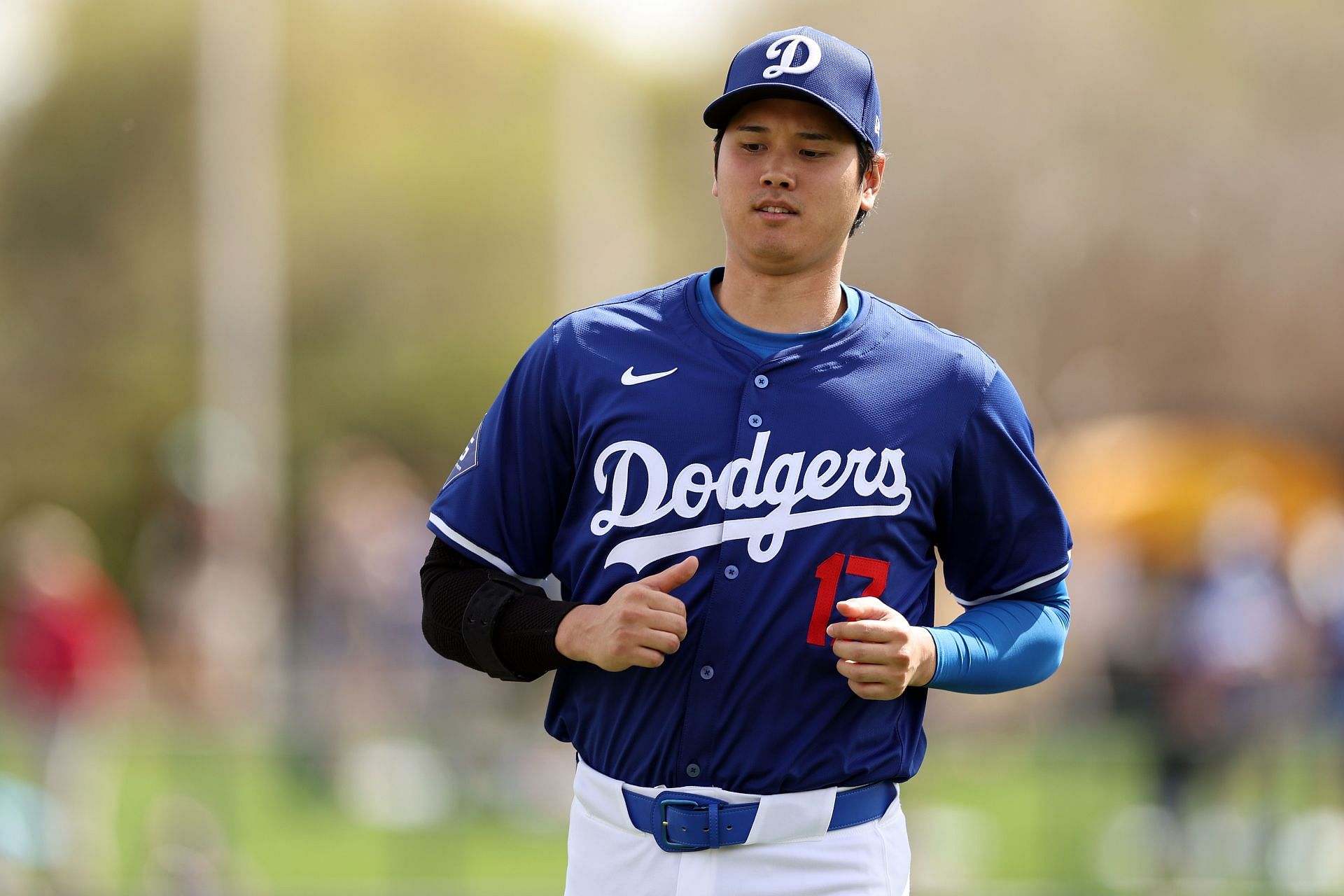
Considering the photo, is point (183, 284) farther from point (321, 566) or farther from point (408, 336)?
point (321, 566)

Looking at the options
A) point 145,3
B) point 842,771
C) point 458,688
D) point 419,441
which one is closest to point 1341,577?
point 458,688

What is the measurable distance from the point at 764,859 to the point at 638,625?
497 mm

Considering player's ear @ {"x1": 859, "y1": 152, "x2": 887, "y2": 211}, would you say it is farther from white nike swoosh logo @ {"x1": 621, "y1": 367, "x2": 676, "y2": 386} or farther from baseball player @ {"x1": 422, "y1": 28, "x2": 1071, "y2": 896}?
white nike swoosh logo @ {"x1": 621, "y1": 367, "x2": 676, "y2": 386}

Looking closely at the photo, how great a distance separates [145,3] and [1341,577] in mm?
28096

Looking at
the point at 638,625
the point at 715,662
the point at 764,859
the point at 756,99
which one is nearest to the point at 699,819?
the point at 764,859

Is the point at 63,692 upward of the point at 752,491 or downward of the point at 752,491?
upward

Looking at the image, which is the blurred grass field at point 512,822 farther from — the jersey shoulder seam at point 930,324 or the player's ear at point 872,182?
the player's ear at point 872,182

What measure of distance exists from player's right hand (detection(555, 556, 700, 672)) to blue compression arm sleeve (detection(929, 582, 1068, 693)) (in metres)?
0.47

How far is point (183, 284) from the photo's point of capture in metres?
32.0

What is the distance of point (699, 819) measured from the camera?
9.86 ft

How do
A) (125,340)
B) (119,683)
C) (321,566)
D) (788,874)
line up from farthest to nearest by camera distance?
(125,340), (321,566), (119,683), (788,874)

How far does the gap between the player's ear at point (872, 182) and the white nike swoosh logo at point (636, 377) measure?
0.49 metres

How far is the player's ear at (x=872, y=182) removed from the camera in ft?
10.6

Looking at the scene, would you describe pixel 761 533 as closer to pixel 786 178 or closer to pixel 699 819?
pixel 699 819
